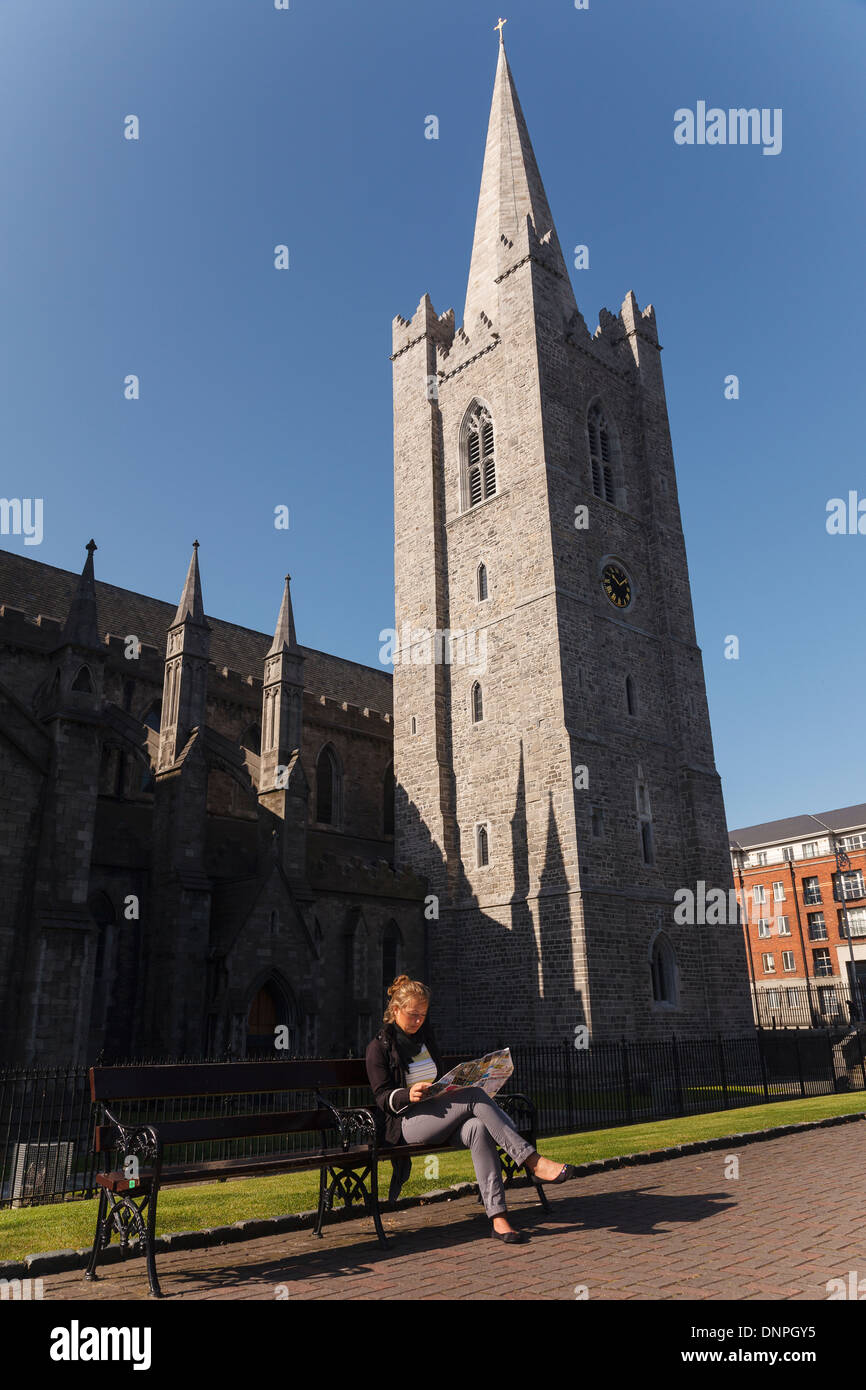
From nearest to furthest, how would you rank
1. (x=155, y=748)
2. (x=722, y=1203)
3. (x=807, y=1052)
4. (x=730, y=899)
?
(x=722, y=1203), (x=155, y=748), (x=807, y=1052), (x=730, y=899)

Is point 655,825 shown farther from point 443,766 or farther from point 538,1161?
point 538,1161

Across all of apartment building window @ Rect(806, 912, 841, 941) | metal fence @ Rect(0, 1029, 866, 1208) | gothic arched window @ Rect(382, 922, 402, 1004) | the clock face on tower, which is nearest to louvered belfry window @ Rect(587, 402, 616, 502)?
the clock face on tower

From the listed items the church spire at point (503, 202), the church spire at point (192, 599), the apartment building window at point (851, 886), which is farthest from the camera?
the apartment building window at point (851, 886)

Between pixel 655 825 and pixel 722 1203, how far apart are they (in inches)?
884

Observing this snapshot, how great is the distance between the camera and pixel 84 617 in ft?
66.6

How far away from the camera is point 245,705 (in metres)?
30.8

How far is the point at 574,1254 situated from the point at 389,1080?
191 centimetres

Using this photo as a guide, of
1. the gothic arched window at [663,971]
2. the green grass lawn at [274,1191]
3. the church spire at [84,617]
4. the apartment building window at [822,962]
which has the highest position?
the church spire at [84,617]

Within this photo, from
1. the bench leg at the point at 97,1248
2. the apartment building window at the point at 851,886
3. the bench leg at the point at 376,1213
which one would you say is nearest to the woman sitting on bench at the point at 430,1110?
the bench leg at the point at 376,1213

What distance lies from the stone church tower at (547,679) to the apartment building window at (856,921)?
32.9 meters

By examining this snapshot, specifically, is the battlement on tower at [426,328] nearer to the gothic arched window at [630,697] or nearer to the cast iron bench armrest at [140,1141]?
the gothic arched window at [630,697]

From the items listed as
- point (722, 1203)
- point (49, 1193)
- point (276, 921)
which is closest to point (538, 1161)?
point (722, 1203)

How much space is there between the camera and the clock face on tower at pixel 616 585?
30.8m

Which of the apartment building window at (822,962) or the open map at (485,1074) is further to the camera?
the apartment building window at (822,962)
